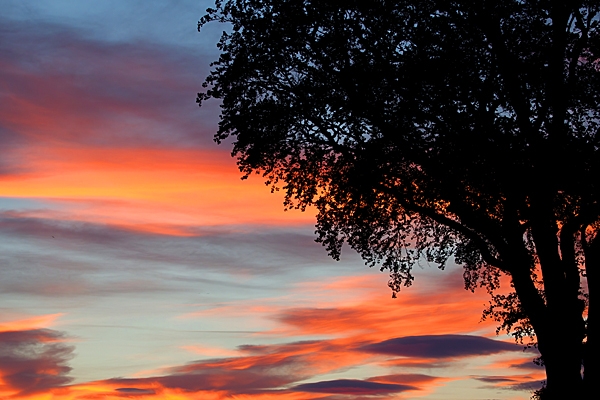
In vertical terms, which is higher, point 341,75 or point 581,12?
point 581,12

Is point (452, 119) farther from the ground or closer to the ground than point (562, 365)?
farther from the ground

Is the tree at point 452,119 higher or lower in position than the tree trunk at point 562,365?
higher

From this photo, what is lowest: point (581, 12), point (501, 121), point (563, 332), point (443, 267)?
point (563, 332)

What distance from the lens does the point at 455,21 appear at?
77.5ft

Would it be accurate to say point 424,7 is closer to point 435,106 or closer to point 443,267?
point 435,106

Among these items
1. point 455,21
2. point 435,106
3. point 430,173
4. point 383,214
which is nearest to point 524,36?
point 455,21

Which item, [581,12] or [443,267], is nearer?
[581,12]

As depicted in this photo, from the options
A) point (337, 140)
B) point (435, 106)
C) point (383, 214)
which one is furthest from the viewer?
point (383, 214)

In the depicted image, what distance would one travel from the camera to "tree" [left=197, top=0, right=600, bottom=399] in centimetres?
2292

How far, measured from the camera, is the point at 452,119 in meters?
22.9

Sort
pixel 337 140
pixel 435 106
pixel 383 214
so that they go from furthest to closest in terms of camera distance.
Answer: pixel 383 214 → pixel 337 140 → pixel 435 106

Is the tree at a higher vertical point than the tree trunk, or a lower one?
higher

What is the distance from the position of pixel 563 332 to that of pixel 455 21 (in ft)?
33.4

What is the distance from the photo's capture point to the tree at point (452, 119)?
22922mm
